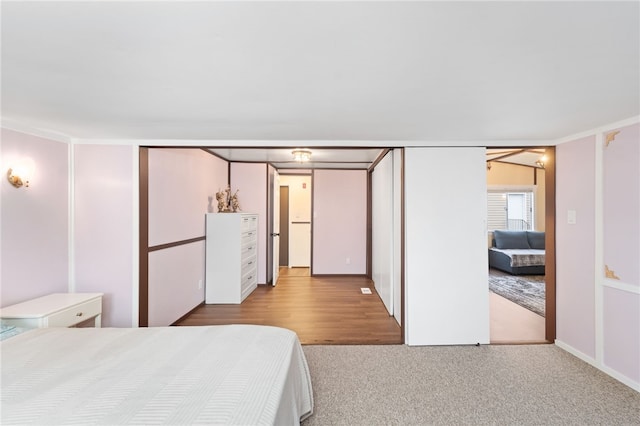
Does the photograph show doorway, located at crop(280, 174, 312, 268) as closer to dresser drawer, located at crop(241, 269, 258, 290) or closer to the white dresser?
dresser drawer, located at crop(241, 269, 258, 290)

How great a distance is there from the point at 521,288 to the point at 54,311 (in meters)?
6.21

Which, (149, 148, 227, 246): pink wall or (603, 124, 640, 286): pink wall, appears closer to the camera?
(603, 124, 640, 286): pink wall

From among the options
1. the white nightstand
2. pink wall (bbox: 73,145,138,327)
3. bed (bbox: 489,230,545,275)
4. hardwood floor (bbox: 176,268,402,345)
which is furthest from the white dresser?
bed (bbox: 489,230,545,275)

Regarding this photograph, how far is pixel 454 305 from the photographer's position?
8.97ft

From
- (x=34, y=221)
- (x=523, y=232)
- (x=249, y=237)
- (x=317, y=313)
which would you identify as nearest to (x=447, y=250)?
(x=317, y=313)

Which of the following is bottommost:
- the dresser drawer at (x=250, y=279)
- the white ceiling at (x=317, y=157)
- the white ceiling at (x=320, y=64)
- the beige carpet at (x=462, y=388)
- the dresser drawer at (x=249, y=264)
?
the beige carpet at (x=462, y=388)

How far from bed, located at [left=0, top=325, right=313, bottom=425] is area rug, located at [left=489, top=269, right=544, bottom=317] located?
3.84 metres

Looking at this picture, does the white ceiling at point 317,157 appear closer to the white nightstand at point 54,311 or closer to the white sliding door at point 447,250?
the white sliding door at point 447,250

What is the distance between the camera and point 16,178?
210cm

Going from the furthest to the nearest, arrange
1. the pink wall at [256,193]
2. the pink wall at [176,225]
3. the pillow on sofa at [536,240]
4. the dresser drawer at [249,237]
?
the pillow on sofa at [536,240]
the pink wall at [256,193]
the dresser drawer at [249,237]
the pink wall at [176,225]

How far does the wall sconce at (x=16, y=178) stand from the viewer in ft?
6.78

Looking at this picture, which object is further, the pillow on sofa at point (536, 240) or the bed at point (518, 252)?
the pillow on sofa at point (536, 240)

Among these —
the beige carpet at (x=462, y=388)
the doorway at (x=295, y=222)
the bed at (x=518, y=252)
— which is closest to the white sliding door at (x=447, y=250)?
the beige carpet at (x=462, y=388)

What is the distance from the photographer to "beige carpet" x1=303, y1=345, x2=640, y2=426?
1762 millimetres
